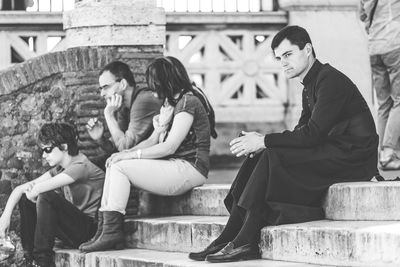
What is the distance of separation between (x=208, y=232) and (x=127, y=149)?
4.83ft

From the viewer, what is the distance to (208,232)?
9.77 metres

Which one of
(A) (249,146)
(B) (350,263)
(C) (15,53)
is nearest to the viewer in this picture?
(B) (350,263)

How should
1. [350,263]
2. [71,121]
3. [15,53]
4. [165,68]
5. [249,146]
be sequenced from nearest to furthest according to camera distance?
[350,263], [249,146], [165,68], [71,121], [15,53]

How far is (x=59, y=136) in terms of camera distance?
1104 centimetres

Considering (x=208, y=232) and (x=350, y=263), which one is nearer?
(x=350, y=263)

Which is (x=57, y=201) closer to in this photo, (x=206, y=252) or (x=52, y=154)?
(x=52, y=154)

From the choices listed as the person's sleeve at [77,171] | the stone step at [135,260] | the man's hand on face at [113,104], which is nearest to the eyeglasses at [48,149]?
the person's sleeve at [77,171]

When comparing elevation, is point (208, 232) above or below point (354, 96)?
below

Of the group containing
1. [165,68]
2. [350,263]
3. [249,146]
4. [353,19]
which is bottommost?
[350,263]

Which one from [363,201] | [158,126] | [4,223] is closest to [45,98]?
[4,223]

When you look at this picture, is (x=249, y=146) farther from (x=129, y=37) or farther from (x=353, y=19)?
(x=353, y=19)

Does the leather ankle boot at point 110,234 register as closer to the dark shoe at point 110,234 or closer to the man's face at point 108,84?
the dark shoe at point 110,234

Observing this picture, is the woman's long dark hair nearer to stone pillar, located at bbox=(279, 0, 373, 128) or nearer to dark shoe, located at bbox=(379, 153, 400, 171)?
dark shoe, located at bbox=(379, 153, 400, 171)

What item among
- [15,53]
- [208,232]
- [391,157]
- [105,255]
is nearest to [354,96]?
[208,232]
